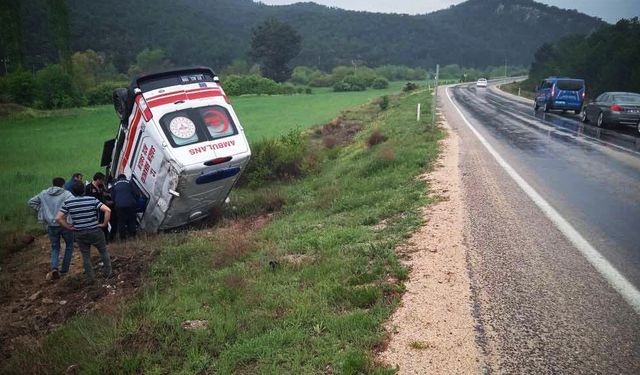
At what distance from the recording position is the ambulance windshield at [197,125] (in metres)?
9.29

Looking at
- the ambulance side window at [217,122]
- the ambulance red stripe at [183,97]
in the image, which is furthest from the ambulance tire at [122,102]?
the ambulance side window at [217,122]

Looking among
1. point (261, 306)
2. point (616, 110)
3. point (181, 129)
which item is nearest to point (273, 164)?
point (181, 129)

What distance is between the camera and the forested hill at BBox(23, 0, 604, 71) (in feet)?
343

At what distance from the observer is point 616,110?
16953 mm

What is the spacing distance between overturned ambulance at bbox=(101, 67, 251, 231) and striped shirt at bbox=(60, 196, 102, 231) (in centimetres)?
201

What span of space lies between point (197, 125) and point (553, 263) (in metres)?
7.18

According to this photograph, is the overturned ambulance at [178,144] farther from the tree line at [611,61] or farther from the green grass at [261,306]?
the tree line at [611,61]

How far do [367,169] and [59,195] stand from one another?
295 inches

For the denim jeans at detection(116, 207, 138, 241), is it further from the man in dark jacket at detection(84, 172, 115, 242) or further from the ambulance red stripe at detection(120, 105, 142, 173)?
the ambulance red stripe at detection(120, 105, 142, 173)

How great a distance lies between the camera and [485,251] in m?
5.81

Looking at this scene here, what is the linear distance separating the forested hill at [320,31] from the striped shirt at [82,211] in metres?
91.6

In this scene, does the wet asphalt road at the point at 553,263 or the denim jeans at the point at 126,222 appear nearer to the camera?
the wet asphalt road at the point at 553,263

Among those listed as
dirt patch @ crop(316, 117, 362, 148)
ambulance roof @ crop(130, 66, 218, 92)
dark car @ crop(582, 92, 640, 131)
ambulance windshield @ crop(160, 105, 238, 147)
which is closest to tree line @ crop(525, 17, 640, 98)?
dark car @ crop(582, 92, 640, 131)

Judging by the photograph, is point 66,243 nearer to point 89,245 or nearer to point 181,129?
point 89,245
